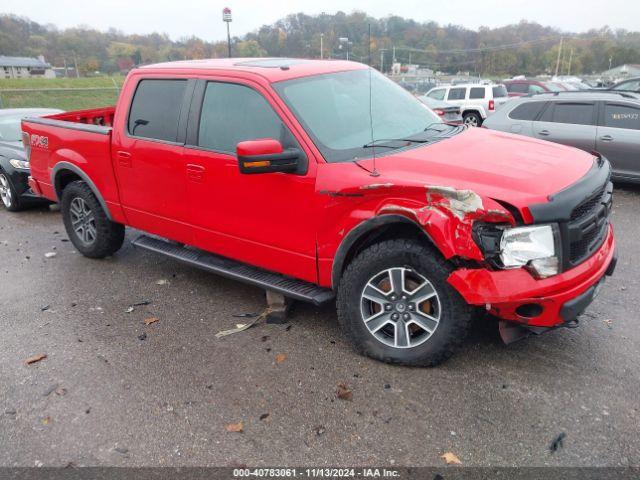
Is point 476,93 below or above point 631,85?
below

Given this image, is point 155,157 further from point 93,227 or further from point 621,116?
point 621,116

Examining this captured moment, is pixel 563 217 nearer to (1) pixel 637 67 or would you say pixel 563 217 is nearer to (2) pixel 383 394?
(2) pixel 383 394

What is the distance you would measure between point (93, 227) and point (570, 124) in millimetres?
7344

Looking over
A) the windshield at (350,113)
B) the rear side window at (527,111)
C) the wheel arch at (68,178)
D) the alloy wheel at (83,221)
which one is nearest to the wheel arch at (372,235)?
the windshield at (350,113)

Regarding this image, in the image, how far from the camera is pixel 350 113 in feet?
12.6

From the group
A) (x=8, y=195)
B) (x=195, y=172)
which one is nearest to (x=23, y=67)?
(x=8, y=195)

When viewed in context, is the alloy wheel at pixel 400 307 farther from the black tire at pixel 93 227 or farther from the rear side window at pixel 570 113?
the rear side window at pixel 570 113

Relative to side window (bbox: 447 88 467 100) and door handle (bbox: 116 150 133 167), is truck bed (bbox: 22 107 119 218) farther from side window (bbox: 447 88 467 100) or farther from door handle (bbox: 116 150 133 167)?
side window (bbox: 447 88 467 100)

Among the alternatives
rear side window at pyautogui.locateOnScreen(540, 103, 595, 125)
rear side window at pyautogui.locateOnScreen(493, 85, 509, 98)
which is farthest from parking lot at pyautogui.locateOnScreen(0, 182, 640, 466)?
rear side window at pyautogui.locateOnScreen(493, 85, 509, 98)

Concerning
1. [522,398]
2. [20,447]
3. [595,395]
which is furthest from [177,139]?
[595,395]

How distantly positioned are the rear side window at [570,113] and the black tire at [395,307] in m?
6.60

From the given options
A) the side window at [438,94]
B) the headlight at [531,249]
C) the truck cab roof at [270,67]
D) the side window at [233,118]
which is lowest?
the side window at [438,94]

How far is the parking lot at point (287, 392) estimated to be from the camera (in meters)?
2.76

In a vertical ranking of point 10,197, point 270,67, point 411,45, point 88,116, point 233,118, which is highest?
point 411,45
